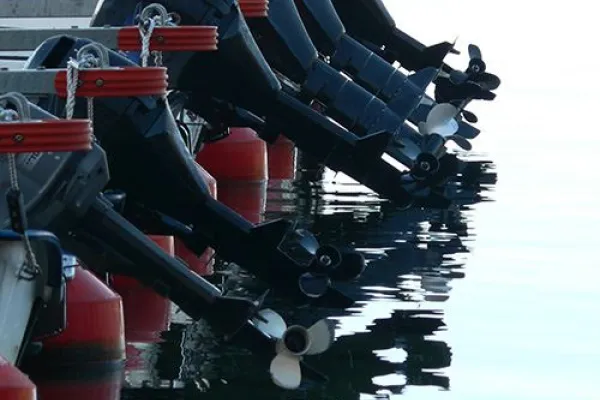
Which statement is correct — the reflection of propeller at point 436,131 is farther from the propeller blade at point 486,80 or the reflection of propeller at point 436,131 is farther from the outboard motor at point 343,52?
the propeller blade at point 486,80

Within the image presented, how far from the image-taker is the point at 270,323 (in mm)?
9953

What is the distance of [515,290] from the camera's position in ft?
42.7

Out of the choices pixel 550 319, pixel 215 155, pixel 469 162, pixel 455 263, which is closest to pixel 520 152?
pixel 469 162

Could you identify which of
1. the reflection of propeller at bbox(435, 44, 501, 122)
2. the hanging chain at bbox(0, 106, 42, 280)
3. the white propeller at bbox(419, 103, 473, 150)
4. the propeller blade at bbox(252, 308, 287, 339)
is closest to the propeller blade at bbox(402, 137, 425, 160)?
the white propeller at bbox(419, 103, 473, 150)

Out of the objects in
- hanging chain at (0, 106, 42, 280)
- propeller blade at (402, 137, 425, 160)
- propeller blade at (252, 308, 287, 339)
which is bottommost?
propeller blade at (252, 308, 287, 339)

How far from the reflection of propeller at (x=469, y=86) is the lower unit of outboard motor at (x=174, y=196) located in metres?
5.85

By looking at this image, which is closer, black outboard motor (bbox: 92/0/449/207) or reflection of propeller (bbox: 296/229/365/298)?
reflection of propeller (bbox: 296/229/365/298)

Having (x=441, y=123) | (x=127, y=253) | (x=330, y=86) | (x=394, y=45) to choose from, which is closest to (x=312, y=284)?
(x=127, y=253)

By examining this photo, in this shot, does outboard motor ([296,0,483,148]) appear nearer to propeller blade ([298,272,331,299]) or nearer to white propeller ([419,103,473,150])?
white propeller ([419,103,473,150])

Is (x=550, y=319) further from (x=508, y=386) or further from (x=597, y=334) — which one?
(x=508, y=386)

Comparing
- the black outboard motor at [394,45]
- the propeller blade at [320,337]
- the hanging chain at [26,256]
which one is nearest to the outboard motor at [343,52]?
the black outboard motor at [394,45]

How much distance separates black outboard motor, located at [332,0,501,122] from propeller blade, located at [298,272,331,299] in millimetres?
6285

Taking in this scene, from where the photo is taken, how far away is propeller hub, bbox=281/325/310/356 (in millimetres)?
9625

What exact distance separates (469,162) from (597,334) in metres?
8.80
